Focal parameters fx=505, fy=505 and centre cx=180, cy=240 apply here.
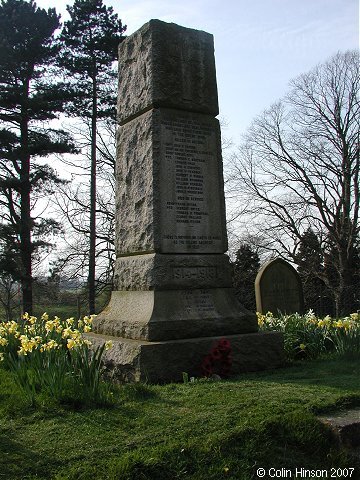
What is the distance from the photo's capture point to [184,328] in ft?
17.1

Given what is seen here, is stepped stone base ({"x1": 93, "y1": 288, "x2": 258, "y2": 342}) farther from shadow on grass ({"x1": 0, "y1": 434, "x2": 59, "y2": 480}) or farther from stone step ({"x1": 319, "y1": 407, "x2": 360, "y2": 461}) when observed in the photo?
shadow on grass ({"x1": 0, "y1": 434, "x2": 59, "y2": 480})

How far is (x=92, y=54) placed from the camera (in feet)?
70.7

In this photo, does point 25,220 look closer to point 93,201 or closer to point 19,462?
point 93,201

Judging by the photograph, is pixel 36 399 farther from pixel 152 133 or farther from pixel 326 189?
pixel 326 189

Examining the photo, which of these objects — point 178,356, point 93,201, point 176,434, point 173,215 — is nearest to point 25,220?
point 93,201

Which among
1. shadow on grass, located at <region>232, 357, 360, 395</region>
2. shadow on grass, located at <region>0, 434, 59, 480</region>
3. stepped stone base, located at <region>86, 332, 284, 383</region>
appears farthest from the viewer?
stepped stone base, located at <region>86, 332, 284, 383</region>

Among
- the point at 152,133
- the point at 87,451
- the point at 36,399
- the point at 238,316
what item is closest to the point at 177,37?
the point at 152,133

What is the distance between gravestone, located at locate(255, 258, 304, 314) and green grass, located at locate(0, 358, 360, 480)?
721 cm

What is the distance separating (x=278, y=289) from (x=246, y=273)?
17414 millimetres

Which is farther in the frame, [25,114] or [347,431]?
[25,114]

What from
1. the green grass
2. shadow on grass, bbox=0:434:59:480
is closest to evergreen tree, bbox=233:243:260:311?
the green grass

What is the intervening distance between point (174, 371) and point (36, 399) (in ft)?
4.75

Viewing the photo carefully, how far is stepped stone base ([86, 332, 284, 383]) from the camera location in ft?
15.6

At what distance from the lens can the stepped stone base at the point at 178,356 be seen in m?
4.76
